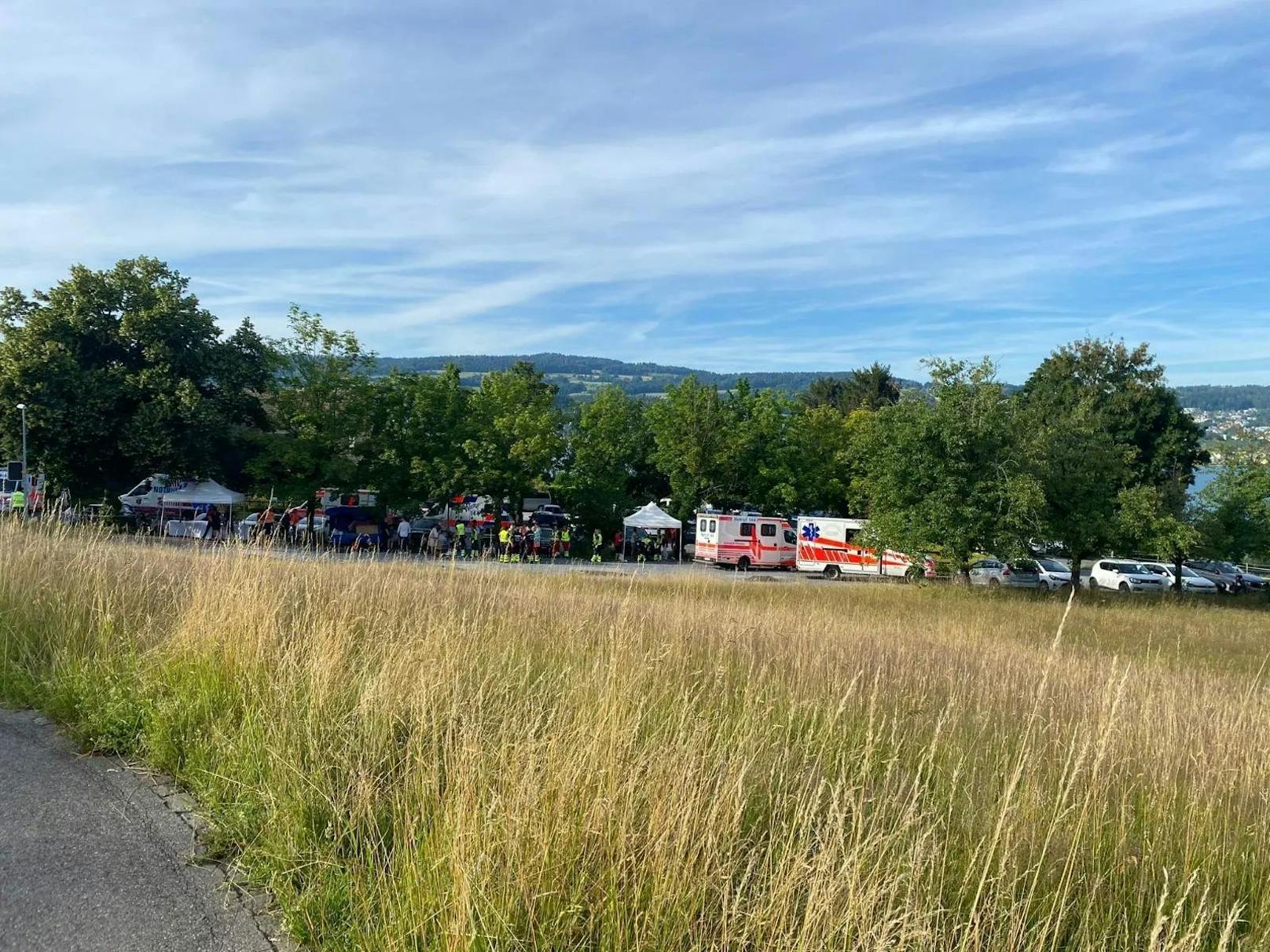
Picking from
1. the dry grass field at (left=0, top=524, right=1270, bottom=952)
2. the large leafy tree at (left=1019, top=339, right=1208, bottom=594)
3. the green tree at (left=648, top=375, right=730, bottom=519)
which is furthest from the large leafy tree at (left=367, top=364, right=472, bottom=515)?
the dry grass field at (left=0, top=524, right=1270, bottom=952)

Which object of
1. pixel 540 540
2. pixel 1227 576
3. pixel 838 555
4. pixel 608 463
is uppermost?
pixel 608 463

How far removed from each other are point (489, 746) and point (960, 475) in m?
29.9

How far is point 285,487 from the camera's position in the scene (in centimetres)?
3972

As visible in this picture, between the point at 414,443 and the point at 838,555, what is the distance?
21.3 metres

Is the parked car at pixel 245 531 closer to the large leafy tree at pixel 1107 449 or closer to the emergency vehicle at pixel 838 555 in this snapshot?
the large leafy tree at pixel 1107 449

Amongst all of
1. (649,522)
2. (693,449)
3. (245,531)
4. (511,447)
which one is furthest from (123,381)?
(245,531)

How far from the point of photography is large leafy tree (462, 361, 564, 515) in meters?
44.0

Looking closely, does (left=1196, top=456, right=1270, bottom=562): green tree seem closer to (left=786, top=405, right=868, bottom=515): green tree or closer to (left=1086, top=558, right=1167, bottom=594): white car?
(left=1086, top=558, right=1167, bottom=594): white car

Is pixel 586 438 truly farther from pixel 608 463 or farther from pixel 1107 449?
pixel 1107 449

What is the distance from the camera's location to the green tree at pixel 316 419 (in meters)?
39.6

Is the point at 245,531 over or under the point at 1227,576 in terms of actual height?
over

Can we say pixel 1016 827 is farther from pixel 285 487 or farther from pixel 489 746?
pixel 285 487

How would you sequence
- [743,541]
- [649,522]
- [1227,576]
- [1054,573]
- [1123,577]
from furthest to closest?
[1227,576] → [1054,573] → [1123,577] → [649,522] → [743,541]

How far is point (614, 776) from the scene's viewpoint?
3467 mm
